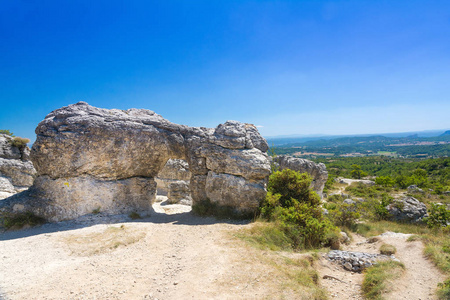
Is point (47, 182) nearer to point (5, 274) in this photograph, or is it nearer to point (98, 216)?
point (98, 216)

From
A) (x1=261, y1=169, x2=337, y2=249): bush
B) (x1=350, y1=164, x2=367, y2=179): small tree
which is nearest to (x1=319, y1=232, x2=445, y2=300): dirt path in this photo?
(x1=261, y1=169, x2=337, y2=249): bush

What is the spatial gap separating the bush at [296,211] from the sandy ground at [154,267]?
4.32 feet

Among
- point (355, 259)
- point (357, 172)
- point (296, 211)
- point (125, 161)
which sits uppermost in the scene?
point (125, 161)

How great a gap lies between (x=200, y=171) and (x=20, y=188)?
1532 cm

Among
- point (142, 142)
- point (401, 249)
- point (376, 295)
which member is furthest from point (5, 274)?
point (401, 249)

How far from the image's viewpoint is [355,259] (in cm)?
802

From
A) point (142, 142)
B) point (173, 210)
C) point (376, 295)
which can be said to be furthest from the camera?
point (173, 210)

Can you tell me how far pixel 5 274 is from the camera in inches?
251

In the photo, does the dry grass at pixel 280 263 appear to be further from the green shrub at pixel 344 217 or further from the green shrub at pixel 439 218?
the green shrub at pixel 439 218

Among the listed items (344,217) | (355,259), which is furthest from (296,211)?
(344,217)

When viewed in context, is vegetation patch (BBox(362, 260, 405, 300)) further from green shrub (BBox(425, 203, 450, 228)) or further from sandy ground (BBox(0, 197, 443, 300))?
green shrub (BBox(425, 203, 450, 228))

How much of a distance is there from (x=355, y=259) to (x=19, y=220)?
45.0 feet

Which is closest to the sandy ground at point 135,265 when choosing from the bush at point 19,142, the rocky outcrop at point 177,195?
the rocky outcrop at point 177,195

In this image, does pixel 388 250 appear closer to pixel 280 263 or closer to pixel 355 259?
pixel 355 259
